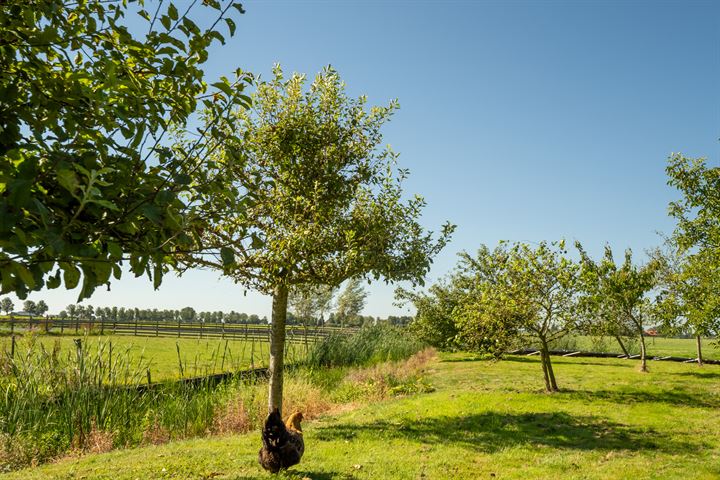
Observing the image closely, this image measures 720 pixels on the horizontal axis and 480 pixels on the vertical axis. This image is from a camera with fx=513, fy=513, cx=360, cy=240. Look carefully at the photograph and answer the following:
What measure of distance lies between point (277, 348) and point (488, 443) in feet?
17.2

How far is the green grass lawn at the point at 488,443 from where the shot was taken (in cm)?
895

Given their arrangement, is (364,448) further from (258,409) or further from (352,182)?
(352,182)

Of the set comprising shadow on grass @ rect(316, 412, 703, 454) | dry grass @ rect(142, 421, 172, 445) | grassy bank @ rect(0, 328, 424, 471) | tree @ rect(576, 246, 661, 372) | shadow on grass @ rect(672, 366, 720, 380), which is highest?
tree @ rect(576, 246, 661, 372)

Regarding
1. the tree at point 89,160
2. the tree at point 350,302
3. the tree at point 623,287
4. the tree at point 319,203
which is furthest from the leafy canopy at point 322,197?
the tree at point 350,302

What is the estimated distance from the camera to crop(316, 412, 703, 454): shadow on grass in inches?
432

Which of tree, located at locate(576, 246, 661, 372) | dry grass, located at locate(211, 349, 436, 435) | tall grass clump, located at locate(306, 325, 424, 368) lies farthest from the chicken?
tree, located at locate(576, 246, 661, 372)

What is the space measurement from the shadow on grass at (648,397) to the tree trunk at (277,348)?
362 inches

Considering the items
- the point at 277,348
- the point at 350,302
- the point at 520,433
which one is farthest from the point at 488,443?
the point at 350,302

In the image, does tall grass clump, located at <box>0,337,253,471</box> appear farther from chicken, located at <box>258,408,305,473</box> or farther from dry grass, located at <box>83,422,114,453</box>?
chicken, located at <box>258,408,305,473</box>

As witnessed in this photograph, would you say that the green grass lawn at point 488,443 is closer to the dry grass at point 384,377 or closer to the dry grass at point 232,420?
the dry grass at point 232,420

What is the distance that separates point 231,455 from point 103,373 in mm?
4308

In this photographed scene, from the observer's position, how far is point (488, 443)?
11.1 m

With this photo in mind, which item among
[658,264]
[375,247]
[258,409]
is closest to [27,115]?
[375,247]

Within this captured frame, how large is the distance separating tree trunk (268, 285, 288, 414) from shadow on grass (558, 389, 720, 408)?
30.2ft
